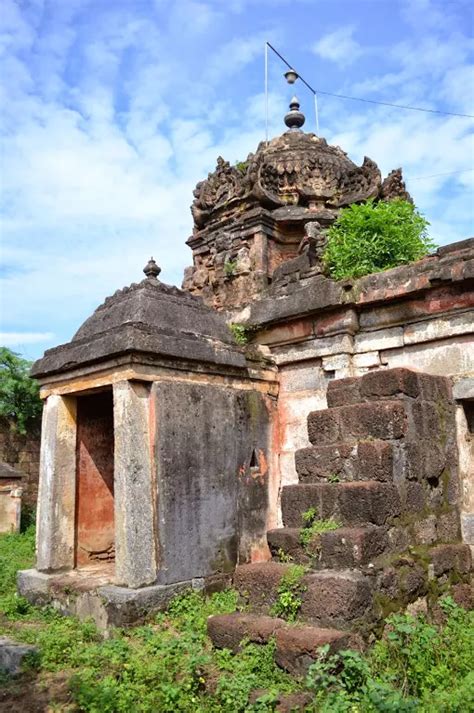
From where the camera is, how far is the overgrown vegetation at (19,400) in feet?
49.9

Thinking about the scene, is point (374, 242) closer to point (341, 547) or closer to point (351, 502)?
point (351, 502)

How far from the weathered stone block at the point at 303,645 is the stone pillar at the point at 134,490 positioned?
150 centimetres

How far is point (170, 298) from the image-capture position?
6023 millimetres

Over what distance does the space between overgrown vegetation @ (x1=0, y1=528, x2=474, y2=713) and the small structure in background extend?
8.91 metres

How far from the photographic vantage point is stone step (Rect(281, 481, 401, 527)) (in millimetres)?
4402

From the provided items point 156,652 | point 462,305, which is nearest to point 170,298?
point 462,305

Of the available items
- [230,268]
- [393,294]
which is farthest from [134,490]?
[230,268]

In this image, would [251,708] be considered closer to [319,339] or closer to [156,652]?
[156,652]

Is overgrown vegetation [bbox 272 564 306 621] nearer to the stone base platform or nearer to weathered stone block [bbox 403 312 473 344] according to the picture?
the stone base platform

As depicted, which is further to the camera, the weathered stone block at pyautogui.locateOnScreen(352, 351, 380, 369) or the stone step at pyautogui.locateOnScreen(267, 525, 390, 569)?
the weathered stone block at pyautogui.locateOnScreen(352, 351, 380, 369)

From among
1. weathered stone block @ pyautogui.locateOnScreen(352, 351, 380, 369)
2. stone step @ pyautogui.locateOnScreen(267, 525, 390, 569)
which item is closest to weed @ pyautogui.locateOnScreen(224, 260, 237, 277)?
weathered stone block @ pyautogui.locateOnScreen(352, 351, 380, 369)

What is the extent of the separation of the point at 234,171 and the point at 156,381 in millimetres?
5017

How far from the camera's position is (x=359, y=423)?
4832mm

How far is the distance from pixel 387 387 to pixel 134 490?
2275mm
